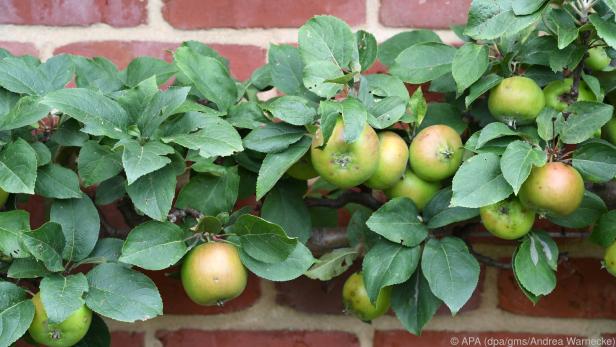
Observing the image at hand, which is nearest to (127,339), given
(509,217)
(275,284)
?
(275,284)

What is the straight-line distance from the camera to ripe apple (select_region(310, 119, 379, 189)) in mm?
762

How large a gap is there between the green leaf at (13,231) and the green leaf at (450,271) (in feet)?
1.30

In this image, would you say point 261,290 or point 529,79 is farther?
point 261,290

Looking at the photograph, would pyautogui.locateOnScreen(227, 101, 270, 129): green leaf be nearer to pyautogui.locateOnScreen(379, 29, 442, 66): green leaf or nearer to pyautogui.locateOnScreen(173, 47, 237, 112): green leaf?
pyautogui.locateOnScreen(173, 47, 237, 112): green leaf

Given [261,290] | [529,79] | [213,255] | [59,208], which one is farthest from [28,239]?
[529,79]

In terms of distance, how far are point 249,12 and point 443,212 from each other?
1.25 ft

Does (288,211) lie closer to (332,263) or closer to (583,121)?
(332,263)

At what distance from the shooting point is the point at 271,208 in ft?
2.77

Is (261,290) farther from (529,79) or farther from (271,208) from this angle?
(529,79)

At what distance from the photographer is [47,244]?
2.47ft

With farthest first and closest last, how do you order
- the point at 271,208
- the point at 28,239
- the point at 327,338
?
1. the point at 327,338
2. the point at 271,208
3. the point at 28,239

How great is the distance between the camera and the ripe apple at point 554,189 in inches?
29.4

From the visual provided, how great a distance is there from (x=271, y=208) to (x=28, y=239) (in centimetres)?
25

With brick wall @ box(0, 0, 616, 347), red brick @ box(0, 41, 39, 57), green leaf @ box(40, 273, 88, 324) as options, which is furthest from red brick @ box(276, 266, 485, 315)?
red brick @ box(0, 41, 39, 57)
